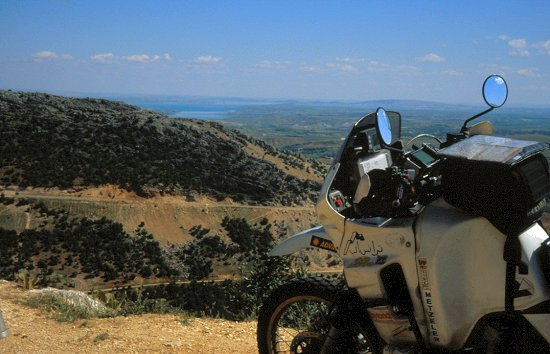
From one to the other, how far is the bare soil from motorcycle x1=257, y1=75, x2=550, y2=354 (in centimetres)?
245

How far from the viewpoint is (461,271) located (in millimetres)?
3342

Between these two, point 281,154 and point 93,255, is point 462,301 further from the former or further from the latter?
point 281,154

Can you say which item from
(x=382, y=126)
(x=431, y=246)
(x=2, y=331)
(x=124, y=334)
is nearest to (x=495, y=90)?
(x=382, y=126)

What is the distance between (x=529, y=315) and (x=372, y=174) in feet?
4.21

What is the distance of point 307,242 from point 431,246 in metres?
1.07

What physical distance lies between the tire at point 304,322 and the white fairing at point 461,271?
624 millimetres

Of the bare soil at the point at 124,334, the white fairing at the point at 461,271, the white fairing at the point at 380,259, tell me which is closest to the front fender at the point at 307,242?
the white fairing at the point at 380,259

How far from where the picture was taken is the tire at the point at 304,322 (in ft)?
13.4

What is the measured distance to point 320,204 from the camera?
397 centimetres

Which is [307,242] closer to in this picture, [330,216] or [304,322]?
[330,216]

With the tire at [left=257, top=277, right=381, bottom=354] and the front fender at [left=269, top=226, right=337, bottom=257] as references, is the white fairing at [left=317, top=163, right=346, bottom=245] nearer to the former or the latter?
the front fender at [left=269, top=226, right=337, bottom=257]

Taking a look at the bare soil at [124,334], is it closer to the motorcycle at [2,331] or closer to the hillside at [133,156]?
the motorcycle at [2,331]

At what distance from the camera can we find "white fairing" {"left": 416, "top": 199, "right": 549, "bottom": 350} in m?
3.20

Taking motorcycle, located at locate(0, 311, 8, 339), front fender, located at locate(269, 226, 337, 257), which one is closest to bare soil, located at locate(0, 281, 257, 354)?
motorcycle, located at locate(0, 311, 8, 339)
